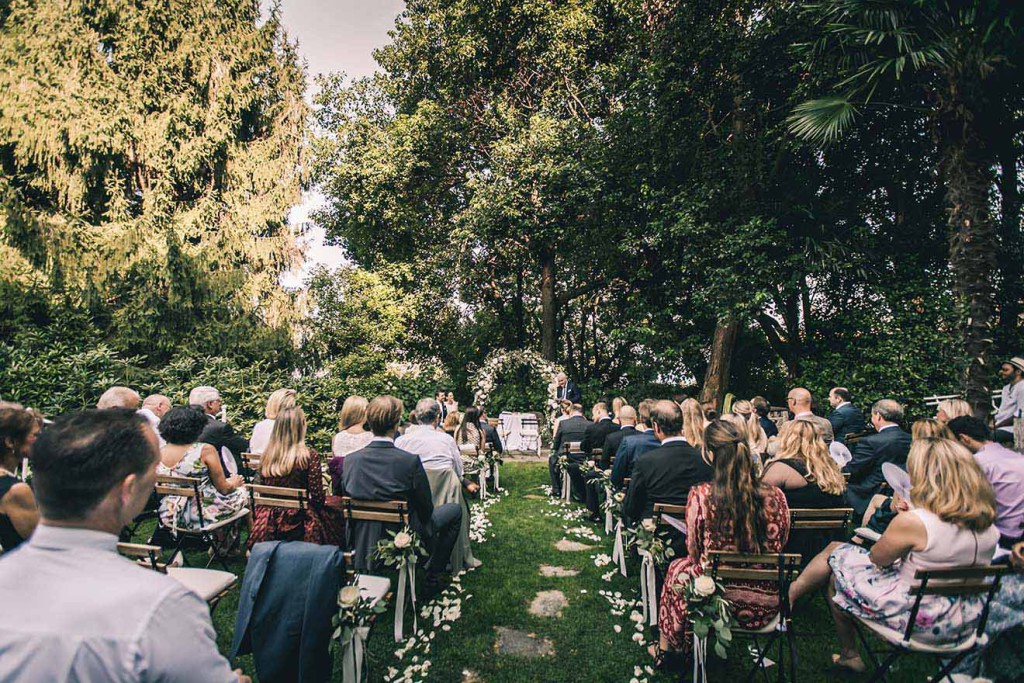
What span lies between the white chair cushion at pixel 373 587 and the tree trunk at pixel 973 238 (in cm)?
884

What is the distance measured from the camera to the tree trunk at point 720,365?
12625mm

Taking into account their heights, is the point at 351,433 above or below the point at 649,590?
above

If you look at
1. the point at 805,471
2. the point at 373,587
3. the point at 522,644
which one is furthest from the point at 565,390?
the point at 373,587

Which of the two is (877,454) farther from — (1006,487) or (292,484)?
(292,484)

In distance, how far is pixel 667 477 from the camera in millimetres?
4059

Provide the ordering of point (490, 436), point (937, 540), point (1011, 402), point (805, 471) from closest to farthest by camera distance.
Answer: point (937, 540)
point (805, 471)
point (1011, 402)
point (490, 436)

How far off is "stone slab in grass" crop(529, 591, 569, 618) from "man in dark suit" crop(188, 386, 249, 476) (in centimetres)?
315

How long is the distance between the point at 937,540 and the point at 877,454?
3.03 meters

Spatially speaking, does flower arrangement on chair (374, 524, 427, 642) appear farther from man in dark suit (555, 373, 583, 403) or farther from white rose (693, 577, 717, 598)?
man in dark suit (555, 373, 583, 403)

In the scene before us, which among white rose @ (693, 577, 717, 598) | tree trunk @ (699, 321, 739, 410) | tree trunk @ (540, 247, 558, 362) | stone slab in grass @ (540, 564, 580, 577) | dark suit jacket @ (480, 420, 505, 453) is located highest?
tree trunk @ (540, 247, 558, 362)

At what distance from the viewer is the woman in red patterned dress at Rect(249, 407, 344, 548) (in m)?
3.74

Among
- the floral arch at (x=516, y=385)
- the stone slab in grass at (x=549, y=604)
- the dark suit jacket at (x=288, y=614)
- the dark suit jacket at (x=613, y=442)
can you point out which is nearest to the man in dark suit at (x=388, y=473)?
the stone slab in grass at (x=549, y=604)

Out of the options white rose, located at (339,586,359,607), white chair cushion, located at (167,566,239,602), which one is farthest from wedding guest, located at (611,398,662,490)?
white chair cushion, located at (167,566,239,602)

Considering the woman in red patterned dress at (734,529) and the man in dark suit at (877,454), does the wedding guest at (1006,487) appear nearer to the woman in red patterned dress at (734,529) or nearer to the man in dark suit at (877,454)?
the man in dark suit at (877,454)
